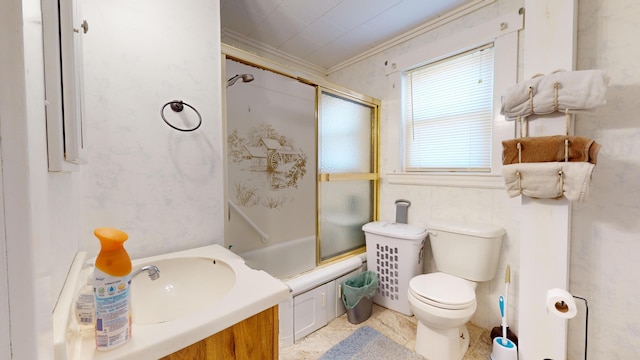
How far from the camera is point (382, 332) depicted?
170 cm

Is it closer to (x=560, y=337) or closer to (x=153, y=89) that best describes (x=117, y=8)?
(x=153, y=89)

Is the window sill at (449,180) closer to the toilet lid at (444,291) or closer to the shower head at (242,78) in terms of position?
the toilet lid at (444,291)

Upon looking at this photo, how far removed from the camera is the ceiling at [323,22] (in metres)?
1.75

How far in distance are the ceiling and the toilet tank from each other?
5.15 ft

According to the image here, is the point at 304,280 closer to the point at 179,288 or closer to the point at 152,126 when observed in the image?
the point at 179,288

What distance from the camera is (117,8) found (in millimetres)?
1054

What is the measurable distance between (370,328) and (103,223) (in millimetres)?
1683

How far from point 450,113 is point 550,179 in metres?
0.92

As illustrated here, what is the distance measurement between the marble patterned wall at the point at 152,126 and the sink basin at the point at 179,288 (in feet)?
0.55

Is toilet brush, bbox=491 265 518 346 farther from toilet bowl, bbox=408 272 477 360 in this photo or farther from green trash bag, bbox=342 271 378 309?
green trash bag, bbox=342 271 378 309


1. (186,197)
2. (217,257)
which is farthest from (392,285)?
(186,197)

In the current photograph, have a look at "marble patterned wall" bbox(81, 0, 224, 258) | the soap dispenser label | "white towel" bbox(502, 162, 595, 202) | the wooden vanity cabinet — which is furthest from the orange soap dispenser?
"white towel" bbox(502, 162, 595, 202)

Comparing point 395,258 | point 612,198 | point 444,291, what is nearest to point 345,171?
point 395,258

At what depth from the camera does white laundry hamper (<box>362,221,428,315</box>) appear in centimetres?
183
